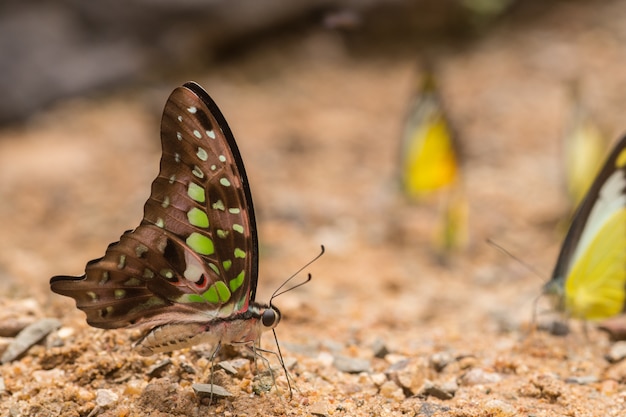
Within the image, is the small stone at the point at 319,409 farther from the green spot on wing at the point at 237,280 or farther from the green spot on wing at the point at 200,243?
the green spot on wing at the point at 200,243

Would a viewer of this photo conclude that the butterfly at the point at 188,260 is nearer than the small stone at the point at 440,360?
Yes

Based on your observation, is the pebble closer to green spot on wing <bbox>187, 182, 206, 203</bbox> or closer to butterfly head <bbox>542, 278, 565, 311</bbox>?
green spot on wing <bbox>187, 182, 206, 203</bbox>

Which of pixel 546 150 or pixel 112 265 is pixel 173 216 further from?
pixel 546 150

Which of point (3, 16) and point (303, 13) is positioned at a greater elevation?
point (303, 13)

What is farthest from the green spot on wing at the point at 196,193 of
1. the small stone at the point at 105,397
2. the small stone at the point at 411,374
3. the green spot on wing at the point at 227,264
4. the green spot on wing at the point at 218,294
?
the small stone at the point at 411,374

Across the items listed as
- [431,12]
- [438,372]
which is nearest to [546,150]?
[431,12]

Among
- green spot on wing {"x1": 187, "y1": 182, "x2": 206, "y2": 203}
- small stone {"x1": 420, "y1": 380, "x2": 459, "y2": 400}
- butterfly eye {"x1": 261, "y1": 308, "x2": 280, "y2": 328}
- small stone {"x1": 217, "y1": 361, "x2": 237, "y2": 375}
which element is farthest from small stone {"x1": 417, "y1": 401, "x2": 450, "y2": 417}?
green spot on wing {"x1": 187, "y1": 182, "x2": 206, "y2": 203}
